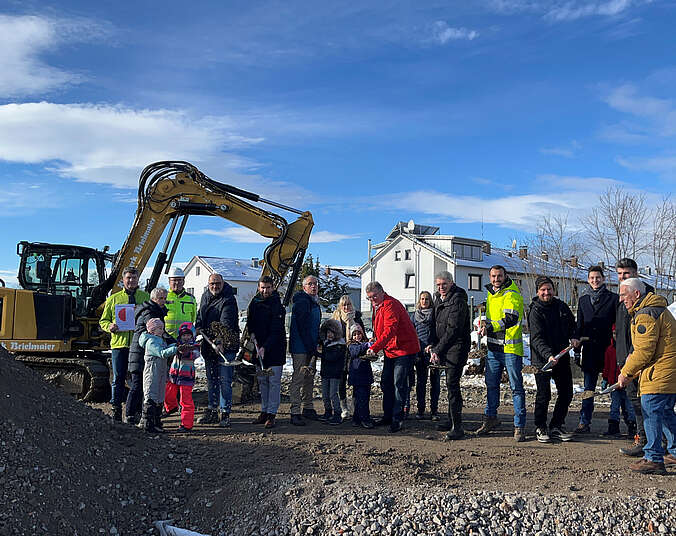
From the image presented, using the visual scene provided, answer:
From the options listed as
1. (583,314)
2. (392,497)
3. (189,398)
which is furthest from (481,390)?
(392,497)

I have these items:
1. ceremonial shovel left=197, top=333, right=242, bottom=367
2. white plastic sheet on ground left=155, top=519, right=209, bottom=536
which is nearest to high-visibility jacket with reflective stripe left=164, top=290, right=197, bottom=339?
ceremonial shovel left=197, top=333, right=242, bottom=367

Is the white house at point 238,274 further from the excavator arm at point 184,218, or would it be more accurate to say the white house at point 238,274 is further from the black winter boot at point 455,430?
the black winter boot at point 455,430

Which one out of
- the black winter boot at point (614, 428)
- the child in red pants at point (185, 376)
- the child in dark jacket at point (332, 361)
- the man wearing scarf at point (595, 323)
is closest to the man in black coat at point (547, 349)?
the man wearing scarf at point (595, 323)

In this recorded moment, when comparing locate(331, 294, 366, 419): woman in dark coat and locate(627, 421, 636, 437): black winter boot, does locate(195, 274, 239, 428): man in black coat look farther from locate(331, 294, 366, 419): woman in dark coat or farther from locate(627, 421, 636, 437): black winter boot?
locate(627, 421, 636, 437): black winter boot

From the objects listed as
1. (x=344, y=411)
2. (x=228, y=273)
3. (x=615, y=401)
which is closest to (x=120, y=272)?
(x=344, y=411)

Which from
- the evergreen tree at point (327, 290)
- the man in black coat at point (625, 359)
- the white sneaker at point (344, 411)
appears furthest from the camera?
the evergreen tree at point (327, 290)

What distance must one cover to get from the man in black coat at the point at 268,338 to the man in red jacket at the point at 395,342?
48.2 inches

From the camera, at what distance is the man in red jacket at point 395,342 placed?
25.7 ft

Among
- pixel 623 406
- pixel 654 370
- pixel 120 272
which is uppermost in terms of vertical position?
pixel 120 272

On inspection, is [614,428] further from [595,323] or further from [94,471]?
[94,471]

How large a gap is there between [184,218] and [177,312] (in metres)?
3.03

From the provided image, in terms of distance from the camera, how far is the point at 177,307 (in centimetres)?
821

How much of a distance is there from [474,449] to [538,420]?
1009mm

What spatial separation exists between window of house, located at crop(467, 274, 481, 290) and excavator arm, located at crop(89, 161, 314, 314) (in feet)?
93.7
